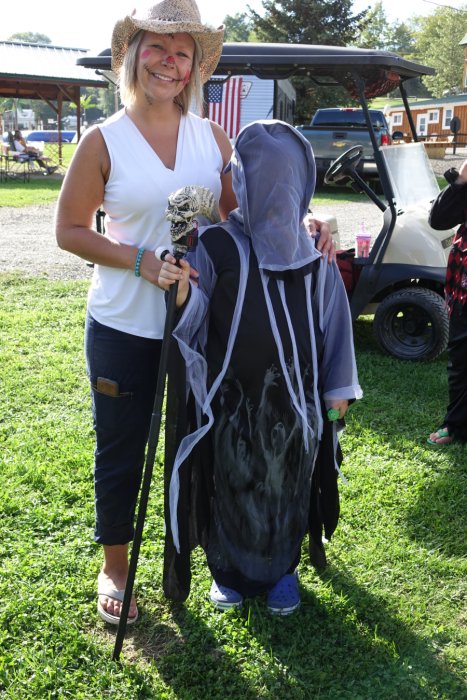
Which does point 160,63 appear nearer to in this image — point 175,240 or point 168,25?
point 168,25

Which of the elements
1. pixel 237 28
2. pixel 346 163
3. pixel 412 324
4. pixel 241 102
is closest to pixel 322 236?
pixel 346 163

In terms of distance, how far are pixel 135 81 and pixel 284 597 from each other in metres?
1.87

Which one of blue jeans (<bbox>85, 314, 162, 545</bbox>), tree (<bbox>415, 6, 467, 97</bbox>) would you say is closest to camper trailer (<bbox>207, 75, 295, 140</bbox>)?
blue jeans (<bbox>85, 314, 162, 545</bbox>)

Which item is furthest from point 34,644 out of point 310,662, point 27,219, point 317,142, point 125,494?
point 317,142

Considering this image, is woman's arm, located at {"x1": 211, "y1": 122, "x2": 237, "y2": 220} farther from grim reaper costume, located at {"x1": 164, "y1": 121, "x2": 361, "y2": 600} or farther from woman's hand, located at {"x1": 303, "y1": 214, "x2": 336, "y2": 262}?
woman's hand, located at {"x1": 303, "y1": 214, "x2": 336, "y2": 262}

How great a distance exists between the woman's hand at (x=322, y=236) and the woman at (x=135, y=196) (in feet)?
0.05

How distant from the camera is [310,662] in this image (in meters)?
2.48

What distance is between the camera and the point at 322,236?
8.16ft

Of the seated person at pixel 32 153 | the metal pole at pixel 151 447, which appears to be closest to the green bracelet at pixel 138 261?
the metal pole at pixel 151 447

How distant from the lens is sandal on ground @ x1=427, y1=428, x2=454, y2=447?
13.5ft

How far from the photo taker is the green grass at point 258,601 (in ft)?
7.84

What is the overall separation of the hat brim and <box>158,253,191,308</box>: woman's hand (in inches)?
27.0

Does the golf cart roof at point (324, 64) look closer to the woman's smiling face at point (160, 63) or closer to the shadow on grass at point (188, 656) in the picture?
the woman's smiling face at point (160, 63)

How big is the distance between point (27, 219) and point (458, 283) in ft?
34.2
